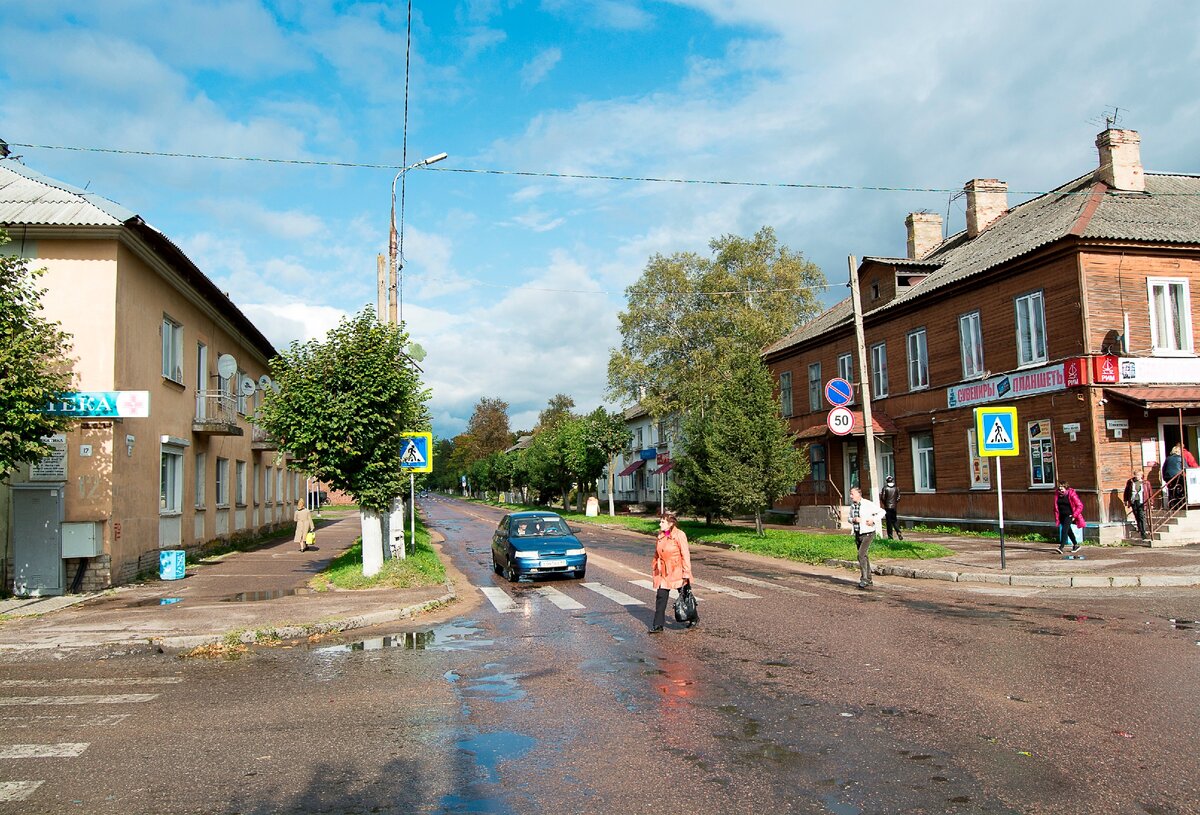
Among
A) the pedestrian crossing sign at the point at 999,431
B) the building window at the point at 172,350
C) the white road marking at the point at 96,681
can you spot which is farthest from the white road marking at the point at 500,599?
the building window at the point at 172,350

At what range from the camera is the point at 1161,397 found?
20.4 metres

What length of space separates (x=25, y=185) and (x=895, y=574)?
2005 cm

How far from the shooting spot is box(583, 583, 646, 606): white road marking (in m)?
14.1

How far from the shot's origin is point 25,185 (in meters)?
18.4

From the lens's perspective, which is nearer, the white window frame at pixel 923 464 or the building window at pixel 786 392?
the white window frame at pixel 923 464

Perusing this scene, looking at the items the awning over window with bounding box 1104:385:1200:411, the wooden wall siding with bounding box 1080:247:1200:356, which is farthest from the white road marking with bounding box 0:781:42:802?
the wooden wall siding with bounding box 1080:247:1200:356

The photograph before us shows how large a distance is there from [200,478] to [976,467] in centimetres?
2235

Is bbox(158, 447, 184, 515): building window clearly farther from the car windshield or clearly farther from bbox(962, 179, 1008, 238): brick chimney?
bbox(962, 179, 1008, 238): brick chimney

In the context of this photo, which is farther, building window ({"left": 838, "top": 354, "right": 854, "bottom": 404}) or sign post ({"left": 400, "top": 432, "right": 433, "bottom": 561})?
building window ({"left": 838, "top": 354, "right": 854, "bottom": 404})

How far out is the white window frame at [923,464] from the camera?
27.8 m

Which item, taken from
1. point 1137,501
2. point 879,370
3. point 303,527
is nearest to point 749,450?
point 879,370

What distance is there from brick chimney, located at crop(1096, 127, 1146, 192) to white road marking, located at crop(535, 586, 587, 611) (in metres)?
20.0

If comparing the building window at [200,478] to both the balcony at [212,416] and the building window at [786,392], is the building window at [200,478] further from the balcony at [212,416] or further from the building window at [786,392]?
the building window at [786,392]

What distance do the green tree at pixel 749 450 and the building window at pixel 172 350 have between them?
15.1 metres
